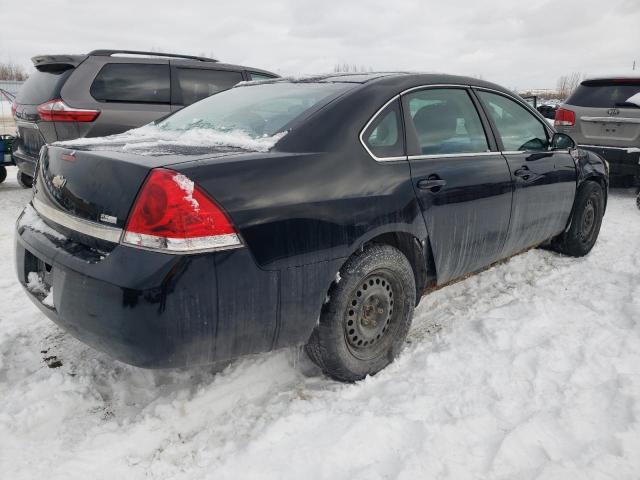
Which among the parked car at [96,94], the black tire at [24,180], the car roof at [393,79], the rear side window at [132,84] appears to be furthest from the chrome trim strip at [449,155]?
the black tire at [24,180]

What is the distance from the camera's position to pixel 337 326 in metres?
2.41

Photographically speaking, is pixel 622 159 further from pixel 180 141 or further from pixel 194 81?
pixel 180 141

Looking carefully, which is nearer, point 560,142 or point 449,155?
point 449,155

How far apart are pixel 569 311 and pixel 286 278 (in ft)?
7.27

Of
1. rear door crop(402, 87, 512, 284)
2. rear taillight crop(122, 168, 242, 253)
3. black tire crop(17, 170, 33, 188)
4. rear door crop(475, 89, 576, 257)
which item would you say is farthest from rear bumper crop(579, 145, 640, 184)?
black tire crop(17, 170, 33, 188)

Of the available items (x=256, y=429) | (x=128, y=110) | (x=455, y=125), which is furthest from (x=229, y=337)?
(x=128, y=110)

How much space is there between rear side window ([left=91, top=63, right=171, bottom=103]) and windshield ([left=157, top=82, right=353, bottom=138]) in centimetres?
299

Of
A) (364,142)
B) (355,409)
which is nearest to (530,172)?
(364,142)

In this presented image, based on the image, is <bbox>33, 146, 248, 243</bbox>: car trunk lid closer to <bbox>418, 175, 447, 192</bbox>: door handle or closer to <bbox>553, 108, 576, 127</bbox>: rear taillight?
<bbox>418, 175, 447, 192</bbox>: door handle

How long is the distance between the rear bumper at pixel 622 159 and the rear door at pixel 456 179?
4755mm

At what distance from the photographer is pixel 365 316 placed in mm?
2600

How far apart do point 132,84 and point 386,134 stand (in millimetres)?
4378

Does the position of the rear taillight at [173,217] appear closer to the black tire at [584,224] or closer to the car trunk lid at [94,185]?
the car trunk lid at [94,185]

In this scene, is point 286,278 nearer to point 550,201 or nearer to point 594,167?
point 550,201
